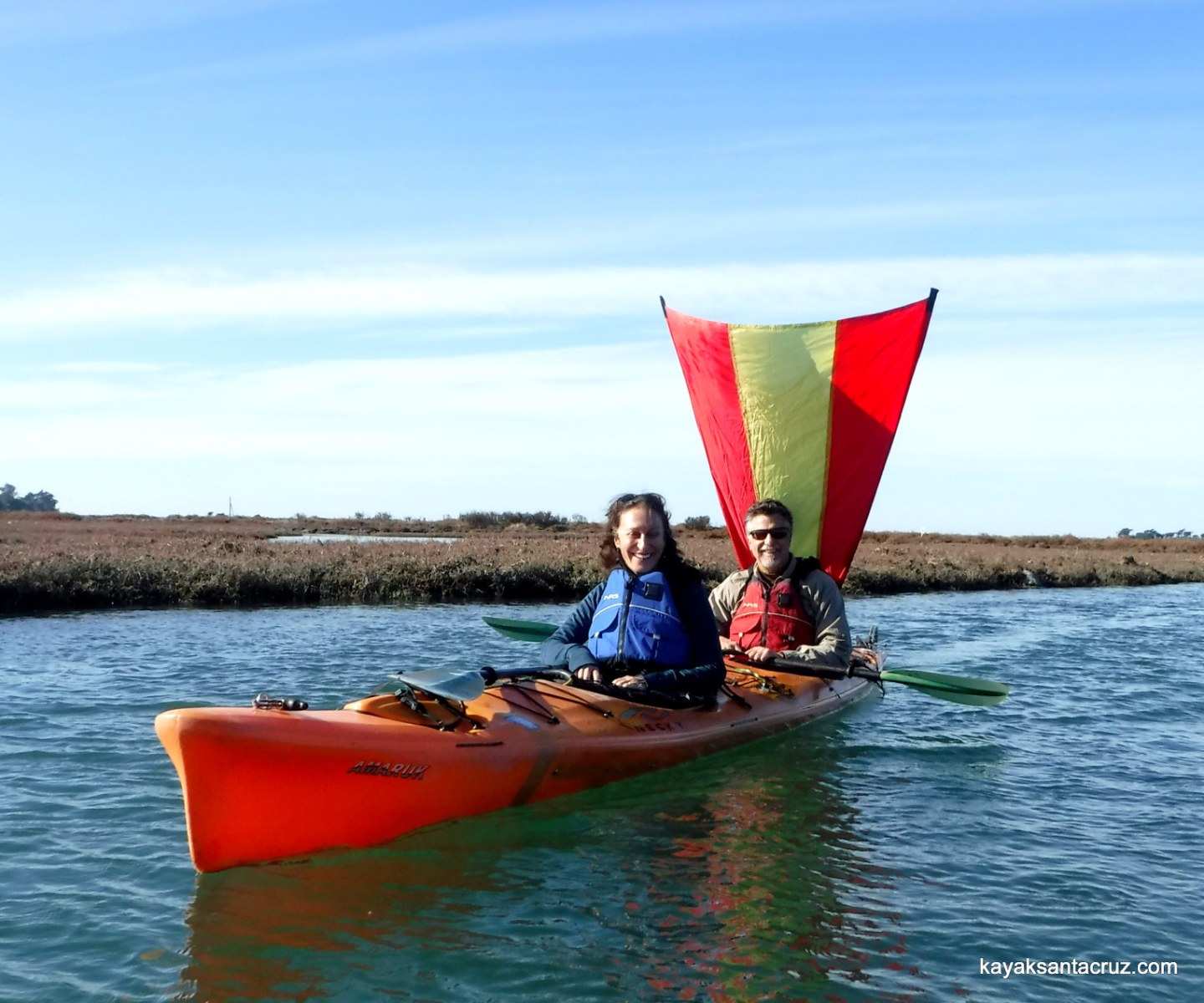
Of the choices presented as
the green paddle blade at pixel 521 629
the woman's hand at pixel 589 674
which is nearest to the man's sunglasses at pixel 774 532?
the woman's hand at pixel 589 674

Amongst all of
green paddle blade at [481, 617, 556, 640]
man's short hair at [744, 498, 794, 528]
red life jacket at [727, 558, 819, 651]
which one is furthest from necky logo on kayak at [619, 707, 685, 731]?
green paddle blade at [481, 617, 556, 640]

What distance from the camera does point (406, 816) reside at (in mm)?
5812

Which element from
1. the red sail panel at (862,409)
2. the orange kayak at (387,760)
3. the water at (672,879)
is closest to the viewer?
the water at (672,879)

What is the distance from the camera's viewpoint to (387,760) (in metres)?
5.67

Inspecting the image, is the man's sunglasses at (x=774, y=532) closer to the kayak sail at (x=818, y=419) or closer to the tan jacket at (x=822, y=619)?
the tan jacket at (x=822, y=619)

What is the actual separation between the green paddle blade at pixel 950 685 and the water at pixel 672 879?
396 millimetres

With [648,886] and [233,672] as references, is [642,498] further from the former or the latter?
[233,672]

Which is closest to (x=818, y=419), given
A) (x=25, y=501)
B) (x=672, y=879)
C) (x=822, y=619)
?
(x=822, y=619)

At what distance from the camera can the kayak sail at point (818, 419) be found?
37.4 ft

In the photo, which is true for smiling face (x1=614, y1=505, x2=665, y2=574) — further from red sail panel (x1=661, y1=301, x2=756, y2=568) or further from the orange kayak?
red sail panel (x1=661, y1=301, x2=756, y2=568)

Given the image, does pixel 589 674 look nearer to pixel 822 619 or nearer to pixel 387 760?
pixel 387 760

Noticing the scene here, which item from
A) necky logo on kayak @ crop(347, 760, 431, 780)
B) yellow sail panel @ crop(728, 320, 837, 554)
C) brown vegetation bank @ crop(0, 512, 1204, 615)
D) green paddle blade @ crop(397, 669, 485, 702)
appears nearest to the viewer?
necky logo on kayak @ crop(347, 760, 431, 780)

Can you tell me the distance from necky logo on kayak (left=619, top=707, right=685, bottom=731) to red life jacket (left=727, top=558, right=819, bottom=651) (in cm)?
201

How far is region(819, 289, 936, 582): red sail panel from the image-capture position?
1134 centimetres
